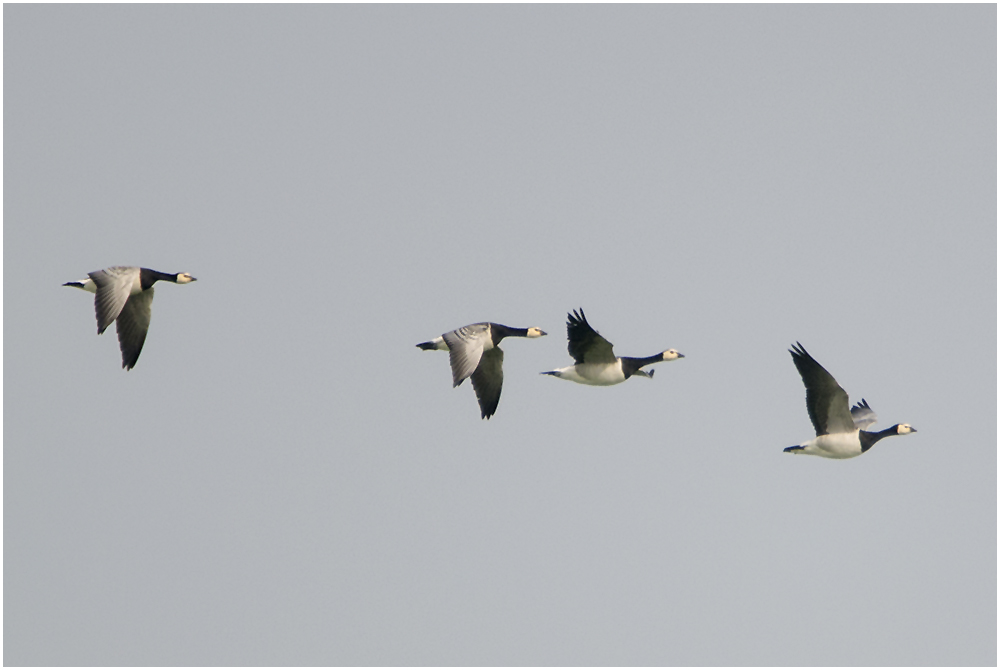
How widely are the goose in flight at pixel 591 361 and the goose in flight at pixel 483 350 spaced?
88 cm

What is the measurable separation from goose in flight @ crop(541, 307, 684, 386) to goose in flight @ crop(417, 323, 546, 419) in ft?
2.88

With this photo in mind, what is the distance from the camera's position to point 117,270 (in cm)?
2298

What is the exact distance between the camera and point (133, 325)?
23125 millimetres

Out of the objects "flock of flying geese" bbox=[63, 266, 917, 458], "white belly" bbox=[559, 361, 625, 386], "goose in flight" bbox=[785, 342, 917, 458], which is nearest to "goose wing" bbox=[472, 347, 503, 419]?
"flock of flying geese" bbox=[63, 266, 917, 458]

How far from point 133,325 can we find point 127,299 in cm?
41

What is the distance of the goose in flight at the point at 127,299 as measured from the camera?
73.9 ft

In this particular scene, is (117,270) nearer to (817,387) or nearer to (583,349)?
(583,349)

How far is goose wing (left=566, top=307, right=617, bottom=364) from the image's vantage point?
2372 centimetres

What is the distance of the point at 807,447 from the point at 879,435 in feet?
4.40

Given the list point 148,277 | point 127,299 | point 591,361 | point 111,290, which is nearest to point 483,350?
point 591,361

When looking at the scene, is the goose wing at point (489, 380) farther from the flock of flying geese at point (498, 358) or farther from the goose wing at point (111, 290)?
the goose wing at point (111, 290)

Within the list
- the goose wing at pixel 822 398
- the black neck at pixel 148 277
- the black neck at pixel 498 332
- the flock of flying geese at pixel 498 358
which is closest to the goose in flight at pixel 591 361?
the flock of flying geese at pixel 498 358

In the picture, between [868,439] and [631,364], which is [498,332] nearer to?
[631,364]

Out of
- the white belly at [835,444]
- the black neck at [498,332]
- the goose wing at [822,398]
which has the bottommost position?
the white belly at [835,444]
